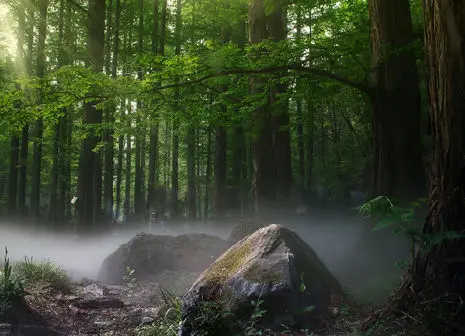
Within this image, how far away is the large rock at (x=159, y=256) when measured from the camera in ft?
39.2

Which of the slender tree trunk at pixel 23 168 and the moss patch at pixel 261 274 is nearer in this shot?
the moss patch at pixel 261 274

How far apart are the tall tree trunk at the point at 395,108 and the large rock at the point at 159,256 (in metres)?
4.98

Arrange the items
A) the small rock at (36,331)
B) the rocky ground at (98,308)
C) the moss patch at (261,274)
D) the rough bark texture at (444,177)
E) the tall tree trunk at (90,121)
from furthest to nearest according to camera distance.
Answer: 1. the tall tree trunk at (90,121)
2. the rocky ground at (98,308)
3. the small rock at (36,331)
4. the moss patch at (261,274)
5. the rough bark texture at (444,177)

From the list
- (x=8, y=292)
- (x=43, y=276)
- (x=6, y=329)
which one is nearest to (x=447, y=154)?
(x=6, y=329)

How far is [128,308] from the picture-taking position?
830 centimetres

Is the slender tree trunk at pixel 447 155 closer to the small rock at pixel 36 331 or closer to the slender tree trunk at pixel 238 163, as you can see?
the small rock at pixel 36 331

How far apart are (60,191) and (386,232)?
20827mm

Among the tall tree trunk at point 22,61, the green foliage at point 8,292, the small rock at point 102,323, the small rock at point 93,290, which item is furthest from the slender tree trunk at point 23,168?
the small rock at point 102,323

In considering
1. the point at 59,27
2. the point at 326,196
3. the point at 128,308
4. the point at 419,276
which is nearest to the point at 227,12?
the point at 59,27

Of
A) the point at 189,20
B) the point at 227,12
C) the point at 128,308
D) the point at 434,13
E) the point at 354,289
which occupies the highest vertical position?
the point at 189,20

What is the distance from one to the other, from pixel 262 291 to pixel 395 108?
4.89 metres

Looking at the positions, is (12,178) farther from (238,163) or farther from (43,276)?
(43,276)

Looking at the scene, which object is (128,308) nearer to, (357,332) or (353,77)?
(357,332)

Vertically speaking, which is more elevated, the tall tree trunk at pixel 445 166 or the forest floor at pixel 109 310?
the tall tree trunk at pixel 445 166
